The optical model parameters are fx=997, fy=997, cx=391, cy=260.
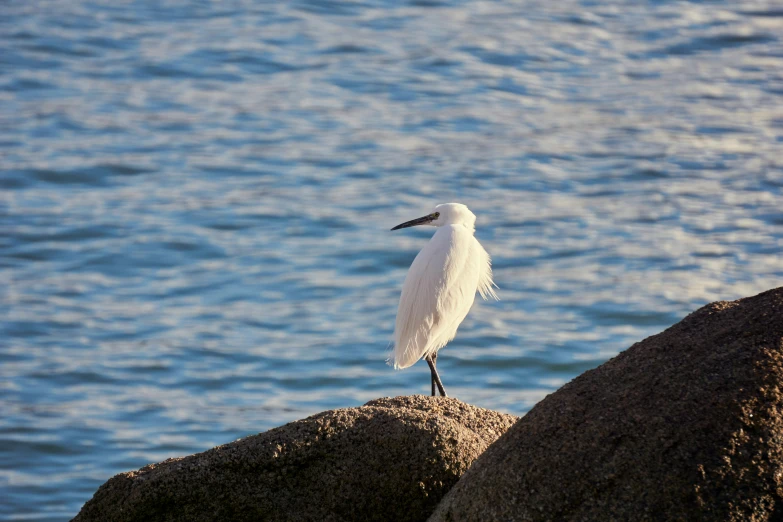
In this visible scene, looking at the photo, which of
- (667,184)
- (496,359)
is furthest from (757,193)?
(496,359)

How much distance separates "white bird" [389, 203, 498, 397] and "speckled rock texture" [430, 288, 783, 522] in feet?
7.14

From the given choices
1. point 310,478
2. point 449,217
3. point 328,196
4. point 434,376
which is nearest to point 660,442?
point 310,478

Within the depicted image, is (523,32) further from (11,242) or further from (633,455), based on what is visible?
(633,455)

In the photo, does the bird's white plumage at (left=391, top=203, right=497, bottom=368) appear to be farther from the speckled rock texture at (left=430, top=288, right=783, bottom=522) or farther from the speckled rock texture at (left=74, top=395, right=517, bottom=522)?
the speckled rock texture at (left=430, top=288, right=783, bottom=522)

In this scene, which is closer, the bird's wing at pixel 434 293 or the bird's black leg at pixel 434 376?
the bird's black leg at pixel 434 376

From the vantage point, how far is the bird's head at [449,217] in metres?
5.66

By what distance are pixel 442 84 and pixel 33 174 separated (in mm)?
6235

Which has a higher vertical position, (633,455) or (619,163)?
(633,455)

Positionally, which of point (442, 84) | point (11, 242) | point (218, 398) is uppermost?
Result: point (442, 84)

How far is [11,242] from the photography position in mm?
11422

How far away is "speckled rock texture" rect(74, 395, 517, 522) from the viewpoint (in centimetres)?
351

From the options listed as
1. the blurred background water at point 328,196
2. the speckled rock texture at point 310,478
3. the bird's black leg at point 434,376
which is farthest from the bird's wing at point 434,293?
the blurred background water at point 328,196

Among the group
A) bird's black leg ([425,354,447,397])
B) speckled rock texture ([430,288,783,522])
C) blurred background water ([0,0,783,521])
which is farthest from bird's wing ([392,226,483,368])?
blurred background water ([0,0,783,521])

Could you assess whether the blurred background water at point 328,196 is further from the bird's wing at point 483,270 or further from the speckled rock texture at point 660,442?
the speckled rock texture at point 660,442
